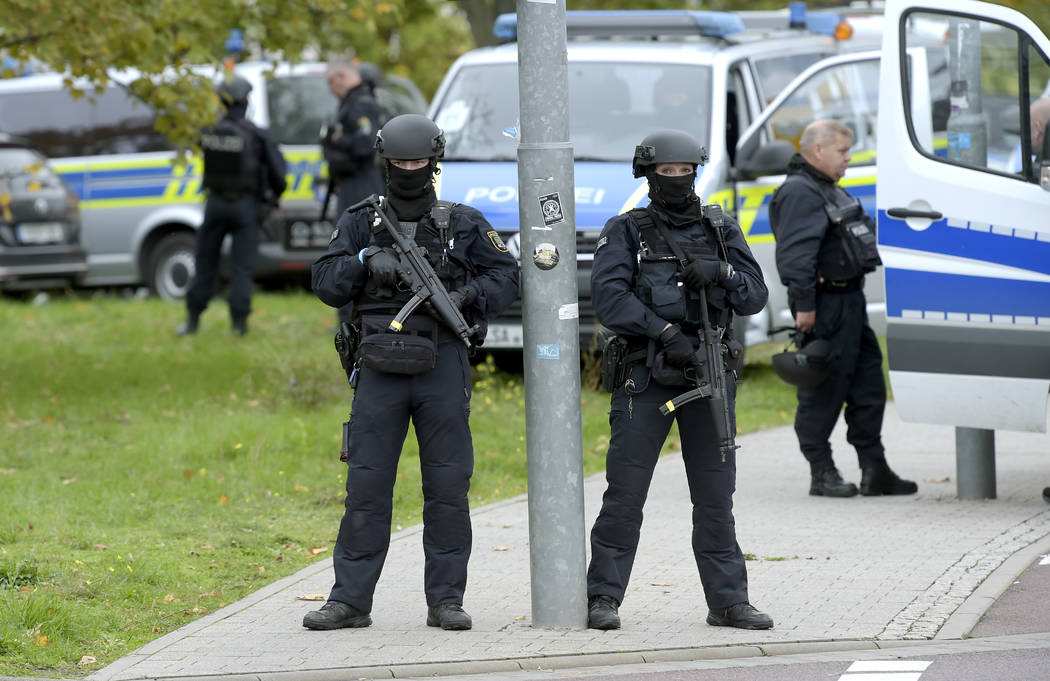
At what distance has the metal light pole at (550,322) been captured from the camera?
5.55 meters

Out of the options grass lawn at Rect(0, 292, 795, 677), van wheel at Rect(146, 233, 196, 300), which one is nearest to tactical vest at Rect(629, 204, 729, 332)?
grass lawn at Rect(0, 292, 795, 677)

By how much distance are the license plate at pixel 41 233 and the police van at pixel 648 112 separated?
5.79m

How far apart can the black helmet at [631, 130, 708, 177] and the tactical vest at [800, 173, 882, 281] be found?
2.48 meters

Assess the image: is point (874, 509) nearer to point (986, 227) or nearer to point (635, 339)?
point (986, 227)

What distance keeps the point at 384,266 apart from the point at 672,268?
1.00 meters

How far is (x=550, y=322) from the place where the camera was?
5676mm

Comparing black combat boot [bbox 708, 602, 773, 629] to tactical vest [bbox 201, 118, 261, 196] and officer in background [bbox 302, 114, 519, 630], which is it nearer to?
officer in background [bbox 302, 114, 519, 630]

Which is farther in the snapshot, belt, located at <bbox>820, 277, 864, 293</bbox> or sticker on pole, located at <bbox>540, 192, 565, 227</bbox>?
belt, located at <bbox>820, 277, 864, 293</bbox>

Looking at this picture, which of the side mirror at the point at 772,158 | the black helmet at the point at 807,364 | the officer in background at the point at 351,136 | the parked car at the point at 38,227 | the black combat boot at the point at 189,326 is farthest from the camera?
the parked car at the point at 38,227

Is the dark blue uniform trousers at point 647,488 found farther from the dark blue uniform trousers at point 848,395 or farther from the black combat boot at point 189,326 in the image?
the black combat boot at point 189,326

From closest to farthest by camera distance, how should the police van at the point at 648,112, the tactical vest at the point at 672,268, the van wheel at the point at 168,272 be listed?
the tactical vest at the point at 672,268, the police van at the point at 648,112, the van wheel at the point at 168,272

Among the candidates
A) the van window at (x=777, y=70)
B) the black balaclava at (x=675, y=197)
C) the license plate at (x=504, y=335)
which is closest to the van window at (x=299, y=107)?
the van window at (x=777, y=70)

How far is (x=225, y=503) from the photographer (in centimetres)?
819

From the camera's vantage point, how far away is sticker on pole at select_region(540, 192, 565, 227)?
563cm
